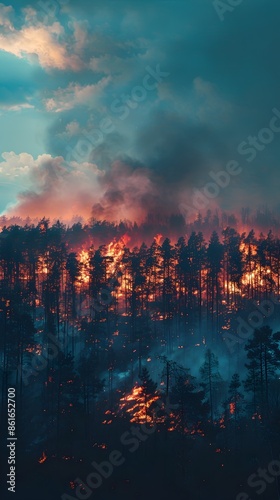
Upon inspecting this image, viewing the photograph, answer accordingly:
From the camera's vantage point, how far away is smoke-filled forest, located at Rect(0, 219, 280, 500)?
3859cm

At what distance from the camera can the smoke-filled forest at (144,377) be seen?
3859 centimetres

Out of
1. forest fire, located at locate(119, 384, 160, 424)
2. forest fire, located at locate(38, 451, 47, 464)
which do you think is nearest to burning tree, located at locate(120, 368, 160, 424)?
forest fire, located at locate(119, 384, 160, 424)

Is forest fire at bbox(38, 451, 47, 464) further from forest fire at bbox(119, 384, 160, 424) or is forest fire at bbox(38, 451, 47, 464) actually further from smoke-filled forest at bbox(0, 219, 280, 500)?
forest fire at bbox(119, 384, 160, 424)

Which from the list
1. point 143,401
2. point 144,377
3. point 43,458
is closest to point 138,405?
point 143,401

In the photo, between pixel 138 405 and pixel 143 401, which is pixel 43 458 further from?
pixel 138 405

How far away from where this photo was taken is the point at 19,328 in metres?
48.5

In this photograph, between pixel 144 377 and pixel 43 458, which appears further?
pixel 144 377

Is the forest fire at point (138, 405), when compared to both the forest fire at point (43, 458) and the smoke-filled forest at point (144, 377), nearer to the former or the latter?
the smoke-filled forest at point (144, 377)

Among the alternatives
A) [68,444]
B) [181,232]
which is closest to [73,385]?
[68,444]

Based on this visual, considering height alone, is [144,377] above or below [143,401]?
above

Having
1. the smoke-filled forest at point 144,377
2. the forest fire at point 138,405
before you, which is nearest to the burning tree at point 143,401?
the forest fire at point 138,405

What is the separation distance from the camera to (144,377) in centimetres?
4162

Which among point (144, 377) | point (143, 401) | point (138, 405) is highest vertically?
point (144, 377)

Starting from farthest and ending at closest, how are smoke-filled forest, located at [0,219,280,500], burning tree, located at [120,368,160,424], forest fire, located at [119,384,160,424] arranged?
forest fire, located at [119,384,160,424]
burning tree, located at [120,368,160,424]
smoke-filled forest, located at [0,219,280,500]
